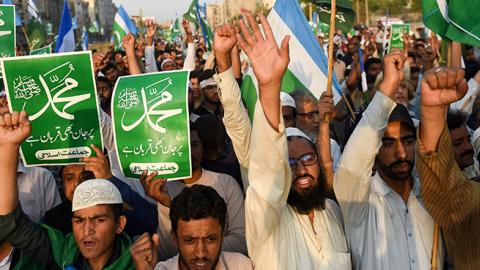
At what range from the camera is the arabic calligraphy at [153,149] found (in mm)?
3457

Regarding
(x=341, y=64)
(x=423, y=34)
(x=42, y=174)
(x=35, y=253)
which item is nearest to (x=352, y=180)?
(x=35, y=253)

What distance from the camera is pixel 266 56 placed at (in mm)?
2365

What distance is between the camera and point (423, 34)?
19.5 m

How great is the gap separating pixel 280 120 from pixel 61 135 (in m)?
1.64

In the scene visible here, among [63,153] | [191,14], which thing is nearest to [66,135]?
[63,153]

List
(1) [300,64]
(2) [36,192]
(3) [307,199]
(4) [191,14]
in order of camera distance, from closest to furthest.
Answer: (3) [307,199] < (2) [36,192] < (1) [300,64] < (4) [191,14]

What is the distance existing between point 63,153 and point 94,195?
2.18ft

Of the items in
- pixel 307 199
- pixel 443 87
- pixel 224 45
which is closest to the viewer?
pixel 443 87

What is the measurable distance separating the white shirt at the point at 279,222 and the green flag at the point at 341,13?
Result: 3.45 metres

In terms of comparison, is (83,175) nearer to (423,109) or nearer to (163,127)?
(163,127)

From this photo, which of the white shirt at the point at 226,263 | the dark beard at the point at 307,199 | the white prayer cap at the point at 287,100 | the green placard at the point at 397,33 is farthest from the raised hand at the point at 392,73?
the green placard at the point at 397,33

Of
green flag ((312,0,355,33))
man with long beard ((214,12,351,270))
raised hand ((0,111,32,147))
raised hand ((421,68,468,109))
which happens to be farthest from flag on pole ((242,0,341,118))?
raised hand ((421,68,468,109))

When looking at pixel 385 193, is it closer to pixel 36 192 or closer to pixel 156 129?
pixel 156 129

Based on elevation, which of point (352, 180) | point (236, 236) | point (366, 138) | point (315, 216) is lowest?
point (236, 236)
